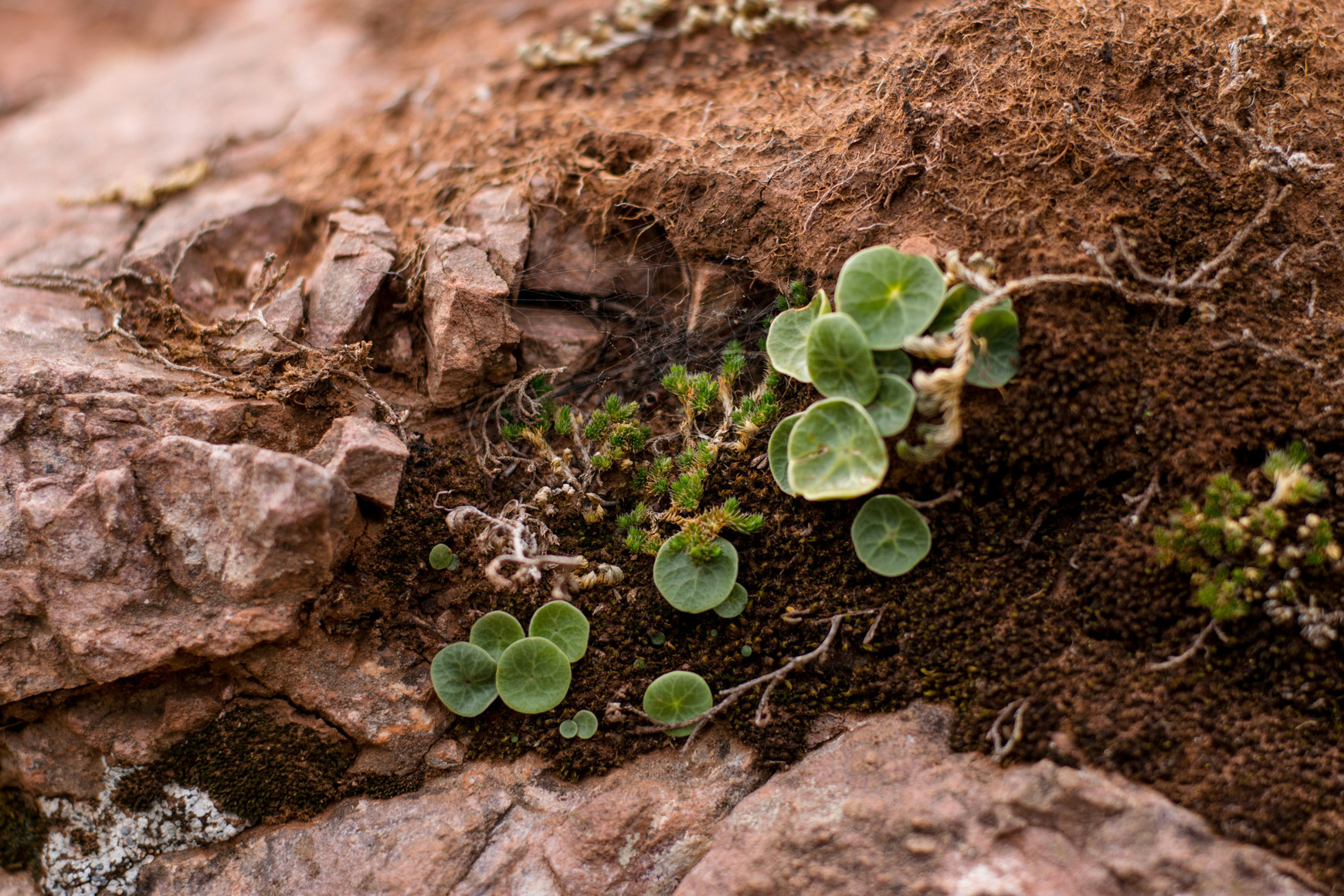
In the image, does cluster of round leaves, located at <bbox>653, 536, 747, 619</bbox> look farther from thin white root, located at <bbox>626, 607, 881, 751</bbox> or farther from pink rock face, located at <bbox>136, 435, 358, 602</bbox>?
pink rock face, located at <bbox>136, 435, 358, 602</bbox>

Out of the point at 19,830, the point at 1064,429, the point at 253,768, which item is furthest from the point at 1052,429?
the point at 19,830

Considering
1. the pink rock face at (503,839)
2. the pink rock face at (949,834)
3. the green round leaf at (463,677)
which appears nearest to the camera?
the pink rock face at (949,834)

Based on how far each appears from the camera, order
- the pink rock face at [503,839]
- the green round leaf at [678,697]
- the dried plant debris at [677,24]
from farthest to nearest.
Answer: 1. the dried plant debris at [677,24]
2. the green round leaf at [678,697]
3. the pink rock face at [503,839]

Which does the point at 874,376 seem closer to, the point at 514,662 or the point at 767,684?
the point at 767,684

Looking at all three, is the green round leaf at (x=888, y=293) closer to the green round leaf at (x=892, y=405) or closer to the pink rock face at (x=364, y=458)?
the green round leaf at (x=892, y=405)

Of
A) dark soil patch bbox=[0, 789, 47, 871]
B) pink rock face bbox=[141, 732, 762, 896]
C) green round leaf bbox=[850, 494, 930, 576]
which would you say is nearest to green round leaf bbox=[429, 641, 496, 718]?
pink rock face bbox=[141, 732, 762, 896]

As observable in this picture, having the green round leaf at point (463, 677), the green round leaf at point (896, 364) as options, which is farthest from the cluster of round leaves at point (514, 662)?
the green round leaf at point (896, 364)
